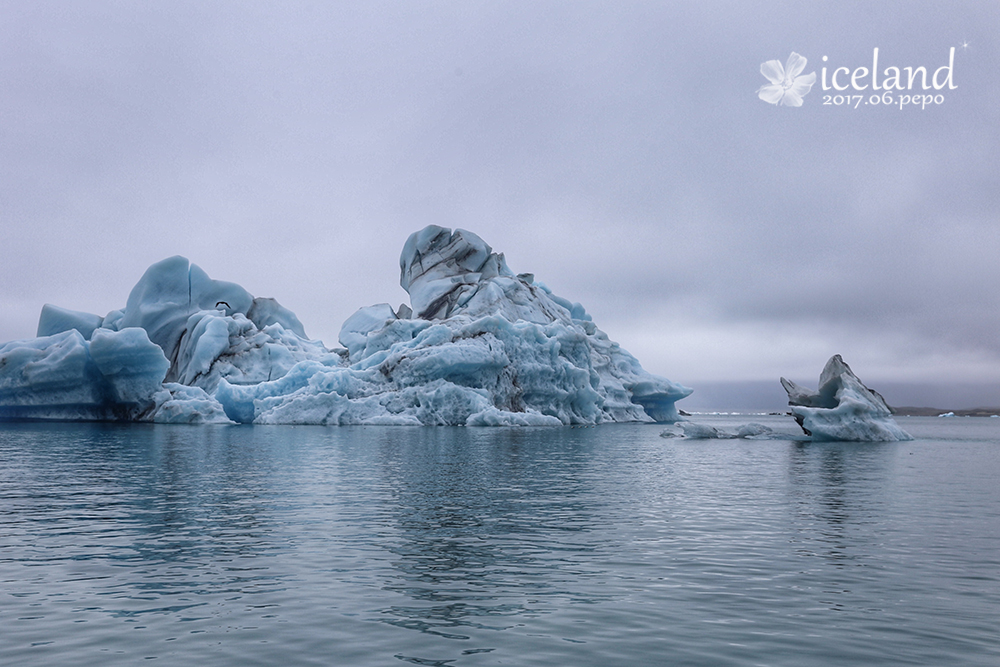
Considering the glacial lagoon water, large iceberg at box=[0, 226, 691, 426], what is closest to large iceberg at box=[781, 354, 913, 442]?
the glacial lagoon water

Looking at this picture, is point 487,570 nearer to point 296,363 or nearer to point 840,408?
point 840,408

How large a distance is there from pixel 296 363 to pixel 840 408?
3496 centimetres

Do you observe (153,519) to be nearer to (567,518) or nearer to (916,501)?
(567,518)

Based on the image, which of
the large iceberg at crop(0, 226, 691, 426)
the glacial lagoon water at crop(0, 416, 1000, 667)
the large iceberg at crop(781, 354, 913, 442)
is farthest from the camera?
the large iceberg at crop(0, 226, 691, 426)

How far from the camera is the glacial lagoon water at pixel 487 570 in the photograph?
5.73 m

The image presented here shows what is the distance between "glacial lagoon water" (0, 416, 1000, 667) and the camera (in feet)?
18.8

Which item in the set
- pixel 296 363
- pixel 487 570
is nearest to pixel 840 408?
pixel 487 570

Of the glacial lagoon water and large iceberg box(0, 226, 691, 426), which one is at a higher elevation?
large iceberg box(0, 226, 691, 426)

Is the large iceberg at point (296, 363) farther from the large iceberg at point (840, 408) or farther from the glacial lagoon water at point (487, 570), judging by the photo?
the glacial lagoon water at point (487, 570)

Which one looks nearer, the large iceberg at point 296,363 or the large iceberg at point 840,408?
the large iceberg at point 840,408

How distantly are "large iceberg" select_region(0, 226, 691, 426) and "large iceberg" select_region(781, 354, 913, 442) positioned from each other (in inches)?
676

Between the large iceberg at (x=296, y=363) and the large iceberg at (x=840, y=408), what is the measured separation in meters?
17.2

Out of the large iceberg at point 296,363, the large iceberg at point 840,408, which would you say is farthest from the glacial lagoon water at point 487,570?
the large iceberg at point 296,363

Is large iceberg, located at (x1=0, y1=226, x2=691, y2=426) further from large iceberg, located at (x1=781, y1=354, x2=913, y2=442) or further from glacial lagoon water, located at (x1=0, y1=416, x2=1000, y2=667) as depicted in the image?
glacial lagoon water, located at (x1=0, y1=416, x2=1000, y2=667)
